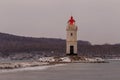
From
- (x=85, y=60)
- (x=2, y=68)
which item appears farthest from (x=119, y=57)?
(x=2, y=68)

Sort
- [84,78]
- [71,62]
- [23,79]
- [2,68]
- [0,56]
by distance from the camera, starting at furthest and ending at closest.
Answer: [0,56] < [71,62] < [2,68] < [84,78] < [23,79]

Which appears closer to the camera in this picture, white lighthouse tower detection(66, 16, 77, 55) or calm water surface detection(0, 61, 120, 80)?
calm water surface detection(0, 61, 120, 80)

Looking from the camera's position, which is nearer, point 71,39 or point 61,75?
point 61,75

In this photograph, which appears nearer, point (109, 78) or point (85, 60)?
point (109, 78)

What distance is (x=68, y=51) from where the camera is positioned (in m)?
77.6

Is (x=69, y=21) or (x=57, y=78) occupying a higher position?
(x=69, y=21)

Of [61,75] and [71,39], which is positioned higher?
[71,39]

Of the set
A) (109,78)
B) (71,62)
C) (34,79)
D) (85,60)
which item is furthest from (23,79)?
(85,60)

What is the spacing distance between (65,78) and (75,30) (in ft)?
124

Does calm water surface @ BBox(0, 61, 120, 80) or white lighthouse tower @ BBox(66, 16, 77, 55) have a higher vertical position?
white lighthouse tower @ BBox(66, 16, 77, 55)

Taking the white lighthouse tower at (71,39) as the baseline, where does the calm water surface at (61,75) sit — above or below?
below

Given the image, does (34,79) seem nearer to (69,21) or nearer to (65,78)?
(65,78)

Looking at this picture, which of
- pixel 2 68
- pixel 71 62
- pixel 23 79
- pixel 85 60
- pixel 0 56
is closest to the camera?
pixel 23 79

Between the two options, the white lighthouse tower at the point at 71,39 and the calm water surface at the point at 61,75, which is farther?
the white lighthouse tower at the point at 71,39
